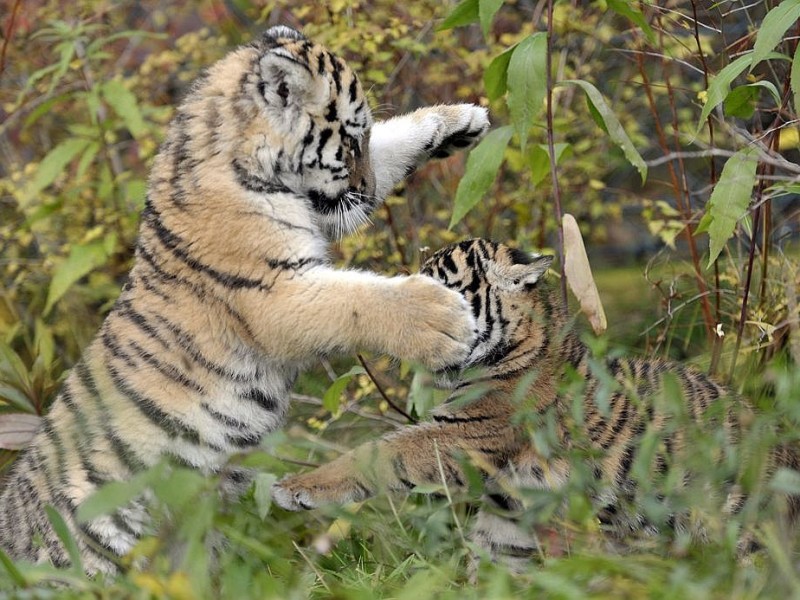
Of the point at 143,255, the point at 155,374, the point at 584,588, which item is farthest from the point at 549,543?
the point at 143,255

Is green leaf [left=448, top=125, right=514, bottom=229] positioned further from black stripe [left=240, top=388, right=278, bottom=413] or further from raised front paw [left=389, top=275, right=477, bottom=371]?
black stripe [left=240, top=388, right=278, bottom=413]

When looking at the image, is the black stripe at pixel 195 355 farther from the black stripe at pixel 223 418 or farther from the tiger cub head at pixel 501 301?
the tiger cub head at pixel 501 301

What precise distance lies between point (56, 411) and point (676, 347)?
2795 mm

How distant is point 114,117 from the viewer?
6.30 m

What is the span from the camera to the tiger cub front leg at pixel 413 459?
11.0 feet

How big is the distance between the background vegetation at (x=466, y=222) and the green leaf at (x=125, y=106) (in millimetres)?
12

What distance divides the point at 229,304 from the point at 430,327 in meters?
0.66

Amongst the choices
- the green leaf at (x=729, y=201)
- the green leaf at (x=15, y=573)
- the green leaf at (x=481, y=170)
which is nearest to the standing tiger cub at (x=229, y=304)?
the green leaf at (x=481, y=170)

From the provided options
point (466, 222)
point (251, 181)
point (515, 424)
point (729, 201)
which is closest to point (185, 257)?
point (251, 181)

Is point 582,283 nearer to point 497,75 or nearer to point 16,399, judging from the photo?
point 497,75

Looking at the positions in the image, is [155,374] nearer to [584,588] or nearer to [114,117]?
[584,588]

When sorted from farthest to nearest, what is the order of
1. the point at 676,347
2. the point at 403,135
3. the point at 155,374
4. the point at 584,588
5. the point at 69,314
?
the point at 69,314, the point at 676,347, the point at 403,135, the point at 155,374, the point at 584,588

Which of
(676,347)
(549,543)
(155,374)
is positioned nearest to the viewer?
(549,543)

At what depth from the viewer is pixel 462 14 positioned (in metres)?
3.52
